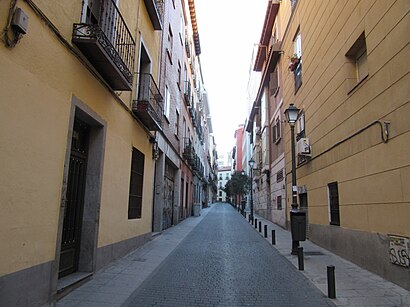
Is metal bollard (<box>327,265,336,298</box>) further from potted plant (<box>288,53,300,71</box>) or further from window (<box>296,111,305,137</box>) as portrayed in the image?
potted plant (<box>288,53,300,71</box>)

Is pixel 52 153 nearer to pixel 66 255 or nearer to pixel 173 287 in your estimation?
pixel 66 255

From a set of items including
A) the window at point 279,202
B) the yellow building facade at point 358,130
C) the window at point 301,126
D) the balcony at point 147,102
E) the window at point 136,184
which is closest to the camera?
the yellow building facade at point 358,130

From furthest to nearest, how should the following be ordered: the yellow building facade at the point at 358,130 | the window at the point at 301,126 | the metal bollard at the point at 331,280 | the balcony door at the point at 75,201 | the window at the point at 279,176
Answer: the window at the point at 279,176
the window at the point at 301,126
the balcony door at the point at 75,201
the yellow building facade at the point at 358,130
the metal bollard at the point at 331,280

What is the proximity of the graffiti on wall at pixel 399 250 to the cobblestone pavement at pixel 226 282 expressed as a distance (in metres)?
1.57

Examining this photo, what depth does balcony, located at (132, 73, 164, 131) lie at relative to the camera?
9737mm

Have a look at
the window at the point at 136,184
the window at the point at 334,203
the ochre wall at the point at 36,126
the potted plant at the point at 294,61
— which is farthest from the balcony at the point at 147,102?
the potted plant at the point at 294,61

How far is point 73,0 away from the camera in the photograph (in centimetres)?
586

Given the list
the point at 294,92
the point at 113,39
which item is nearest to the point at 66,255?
the point at 113,39

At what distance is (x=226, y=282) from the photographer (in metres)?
6.75

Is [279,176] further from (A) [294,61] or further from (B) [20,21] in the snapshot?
(B) [20,21]

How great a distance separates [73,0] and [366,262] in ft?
25.5

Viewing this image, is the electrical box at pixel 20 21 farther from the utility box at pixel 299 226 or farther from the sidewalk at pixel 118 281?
the utility box at pixel 299 226

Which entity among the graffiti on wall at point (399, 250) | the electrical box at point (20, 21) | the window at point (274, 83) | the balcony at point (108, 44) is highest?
the window at point (274, 83)

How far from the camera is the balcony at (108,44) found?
584 cm
